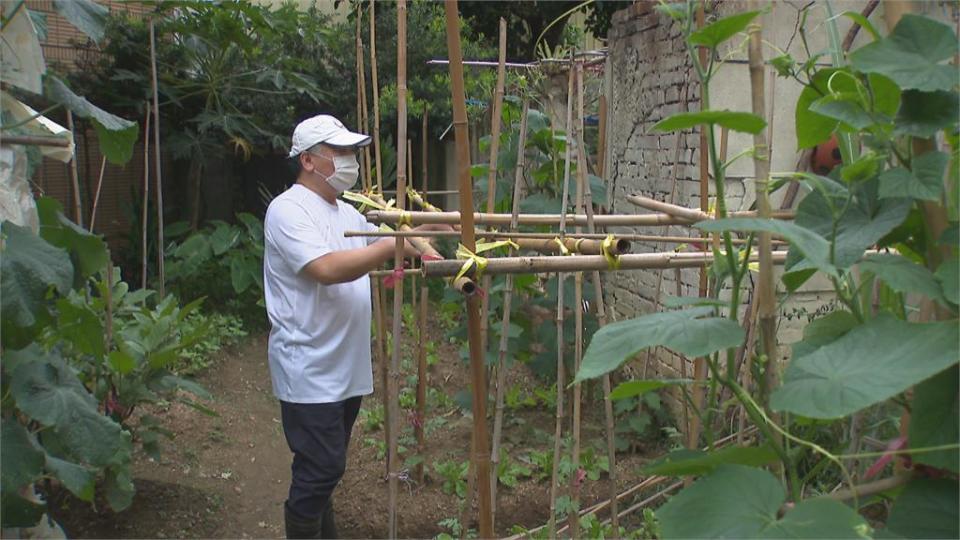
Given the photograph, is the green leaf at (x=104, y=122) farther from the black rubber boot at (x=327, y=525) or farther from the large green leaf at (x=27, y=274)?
the black rubber boot at (x=327, y=525)

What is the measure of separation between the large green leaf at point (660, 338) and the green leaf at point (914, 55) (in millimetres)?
317

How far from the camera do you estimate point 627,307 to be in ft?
16.5

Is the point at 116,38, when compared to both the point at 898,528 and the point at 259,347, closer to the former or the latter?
the point at 259,347

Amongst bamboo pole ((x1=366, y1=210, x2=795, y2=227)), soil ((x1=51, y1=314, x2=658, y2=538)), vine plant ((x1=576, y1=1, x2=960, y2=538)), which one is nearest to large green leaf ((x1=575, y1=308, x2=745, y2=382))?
vine plant ((x1=576, y1=1, x2=960, y2=538))

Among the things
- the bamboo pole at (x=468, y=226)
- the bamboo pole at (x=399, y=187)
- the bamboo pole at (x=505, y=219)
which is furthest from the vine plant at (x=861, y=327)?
the bamboo pole at (x=399, y=187)

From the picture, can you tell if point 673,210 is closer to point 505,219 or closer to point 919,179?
point 505,219

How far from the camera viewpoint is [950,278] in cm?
92

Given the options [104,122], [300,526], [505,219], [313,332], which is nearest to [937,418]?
[505,219]

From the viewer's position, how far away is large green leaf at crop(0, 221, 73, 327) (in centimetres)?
185

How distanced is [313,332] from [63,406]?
0.92m

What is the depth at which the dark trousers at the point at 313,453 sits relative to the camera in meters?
2.88

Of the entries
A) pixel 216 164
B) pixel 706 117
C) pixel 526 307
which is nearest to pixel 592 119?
pixel 526 307

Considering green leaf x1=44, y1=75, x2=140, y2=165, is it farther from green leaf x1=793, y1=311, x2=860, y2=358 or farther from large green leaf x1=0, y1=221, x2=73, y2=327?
green leaf x1=793, y1=311, x2=860, y2=358

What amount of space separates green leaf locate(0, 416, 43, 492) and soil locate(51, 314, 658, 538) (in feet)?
4.98
